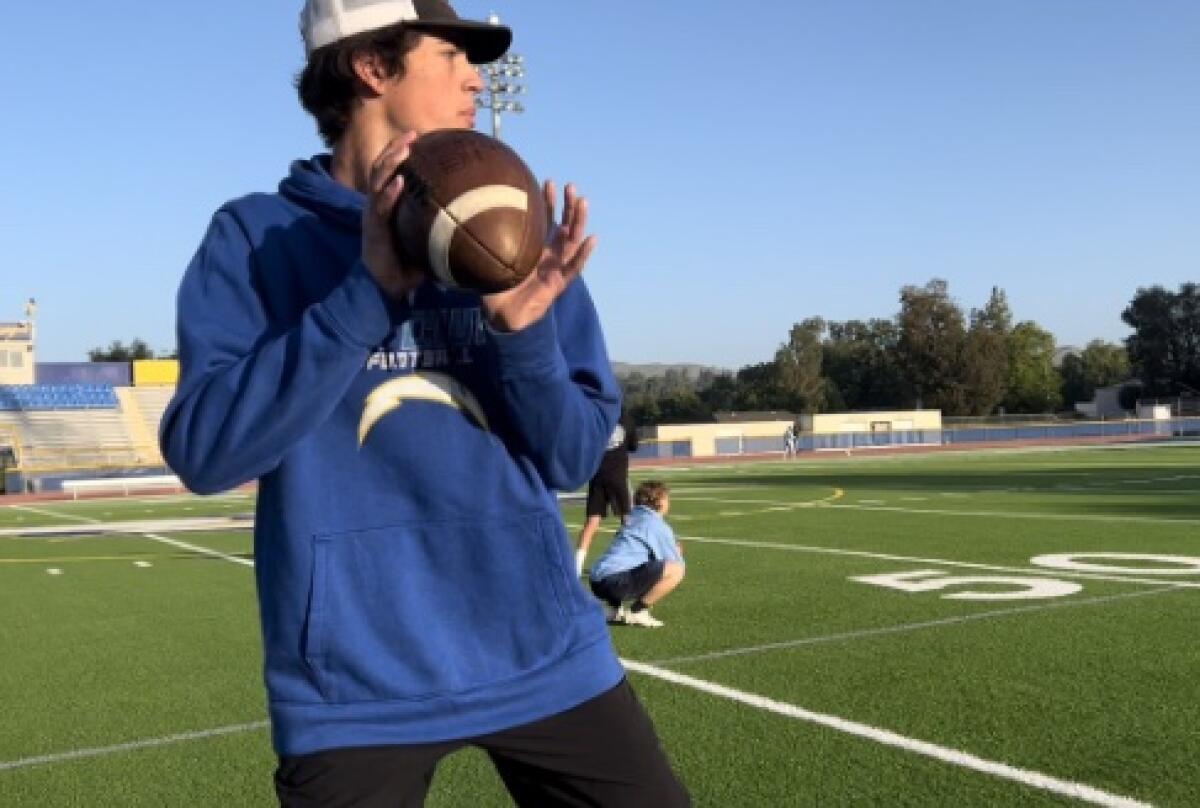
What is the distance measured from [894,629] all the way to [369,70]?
584cm

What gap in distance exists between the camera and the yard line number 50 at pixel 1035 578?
822cm

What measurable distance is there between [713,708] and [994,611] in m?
3.01

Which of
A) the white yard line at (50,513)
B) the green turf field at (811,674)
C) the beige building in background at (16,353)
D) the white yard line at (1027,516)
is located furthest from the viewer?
the beige building in background at (16,353)

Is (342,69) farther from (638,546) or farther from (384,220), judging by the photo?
(638,546)

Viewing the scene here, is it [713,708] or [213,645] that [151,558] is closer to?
[213,645]

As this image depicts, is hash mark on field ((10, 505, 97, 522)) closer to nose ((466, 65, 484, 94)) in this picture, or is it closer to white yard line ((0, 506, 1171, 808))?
white yard line ((0, 506, 1171, 808))

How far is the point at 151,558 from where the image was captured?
1306cm

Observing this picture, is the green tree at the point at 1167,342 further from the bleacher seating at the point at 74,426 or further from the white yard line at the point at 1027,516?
the white yard line at the point at 1027,516

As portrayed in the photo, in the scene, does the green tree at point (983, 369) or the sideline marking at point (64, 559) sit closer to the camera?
the sideline marking at point (64, 559)

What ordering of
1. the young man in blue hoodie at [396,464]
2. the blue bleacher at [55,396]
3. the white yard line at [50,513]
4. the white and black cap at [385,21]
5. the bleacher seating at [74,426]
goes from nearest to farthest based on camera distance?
the young man in blue hoodie at [396,464], the white and black cap at [385,21], the white yard line at [50,513], the bleacher seating at [74,426], the blue bleacher at [55,396]

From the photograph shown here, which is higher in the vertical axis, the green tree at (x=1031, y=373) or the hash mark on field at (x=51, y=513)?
the green tree at (x=1031, y=373)

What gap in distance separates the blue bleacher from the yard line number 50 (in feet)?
154

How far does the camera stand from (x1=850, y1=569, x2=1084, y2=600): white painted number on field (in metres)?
8.11

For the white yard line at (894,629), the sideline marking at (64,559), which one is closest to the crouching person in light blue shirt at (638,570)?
the white yard line at (894,629)
